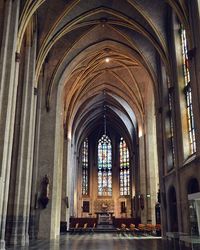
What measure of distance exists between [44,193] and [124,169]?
1096 inches

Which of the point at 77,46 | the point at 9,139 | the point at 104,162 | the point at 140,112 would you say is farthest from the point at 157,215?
the point at 104,162

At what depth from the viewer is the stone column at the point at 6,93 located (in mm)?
12305

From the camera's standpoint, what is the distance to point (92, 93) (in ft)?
108

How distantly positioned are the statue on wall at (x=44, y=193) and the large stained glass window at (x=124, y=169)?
27.2 meters

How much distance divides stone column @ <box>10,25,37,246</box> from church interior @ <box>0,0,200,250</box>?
0.05 m

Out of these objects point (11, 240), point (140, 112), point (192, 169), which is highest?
point (140, 112)

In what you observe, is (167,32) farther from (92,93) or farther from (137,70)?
(92,93)

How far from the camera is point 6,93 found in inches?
503

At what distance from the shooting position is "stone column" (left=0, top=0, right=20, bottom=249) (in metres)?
12.3

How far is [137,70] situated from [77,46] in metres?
7.25

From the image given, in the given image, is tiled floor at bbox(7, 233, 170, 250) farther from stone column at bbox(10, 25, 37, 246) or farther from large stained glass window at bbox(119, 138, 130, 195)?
large stained glass window at bbox(119, 138, 130, 195)

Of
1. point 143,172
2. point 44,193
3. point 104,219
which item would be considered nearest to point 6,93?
point 44,193

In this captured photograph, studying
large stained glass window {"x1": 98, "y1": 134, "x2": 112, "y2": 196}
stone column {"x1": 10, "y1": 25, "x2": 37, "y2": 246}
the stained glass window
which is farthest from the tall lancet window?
the stained glass window

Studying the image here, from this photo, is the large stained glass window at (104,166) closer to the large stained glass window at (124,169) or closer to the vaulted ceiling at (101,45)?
the large stained glass window at (124,169)
